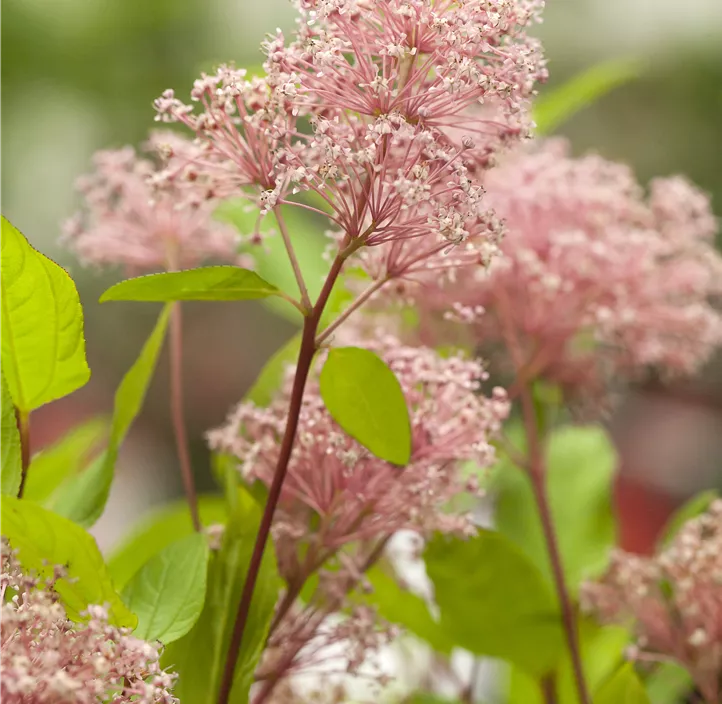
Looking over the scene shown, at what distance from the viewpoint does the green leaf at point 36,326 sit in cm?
38

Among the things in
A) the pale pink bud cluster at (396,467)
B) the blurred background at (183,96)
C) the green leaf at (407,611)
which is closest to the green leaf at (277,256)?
the pale pink bud cluster at (396,467)

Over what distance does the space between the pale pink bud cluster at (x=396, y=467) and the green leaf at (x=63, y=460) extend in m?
0.26

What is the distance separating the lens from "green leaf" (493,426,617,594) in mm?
722

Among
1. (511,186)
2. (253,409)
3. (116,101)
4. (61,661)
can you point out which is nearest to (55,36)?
(116,101)

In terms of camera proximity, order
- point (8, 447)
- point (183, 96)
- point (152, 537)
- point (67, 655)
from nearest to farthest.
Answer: point (67, 655), point (8, 447), point (152, 537), point (183, 96)

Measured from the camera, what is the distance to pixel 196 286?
0.37 meters

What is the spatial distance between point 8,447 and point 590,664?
19.8 inches

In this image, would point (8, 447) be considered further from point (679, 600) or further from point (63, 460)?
point (679, 600)

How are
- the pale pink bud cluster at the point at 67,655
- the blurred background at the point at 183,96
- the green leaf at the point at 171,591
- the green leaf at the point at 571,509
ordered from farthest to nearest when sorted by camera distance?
the blurred background at the point at 183,96
the green leaf at the point at 571,509
the green leaf at the point at 171,591
the pale pink bud cluster at the point at 67,655

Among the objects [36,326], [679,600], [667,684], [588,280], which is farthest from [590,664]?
[36,326]

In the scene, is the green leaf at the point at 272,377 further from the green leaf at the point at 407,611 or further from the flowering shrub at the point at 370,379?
the green leaf at the point at 407,611

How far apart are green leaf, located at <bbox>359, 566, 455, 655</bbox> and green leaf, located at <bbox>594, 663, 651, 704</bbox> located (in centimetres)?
15

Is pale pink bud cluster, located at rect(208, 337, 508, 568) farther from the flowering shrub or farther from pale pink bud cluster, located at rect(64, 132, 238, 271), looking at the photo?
pale pink bud cluster, located at rect(64, 132, 238, 271)

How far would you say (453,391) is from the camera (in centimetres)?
46
